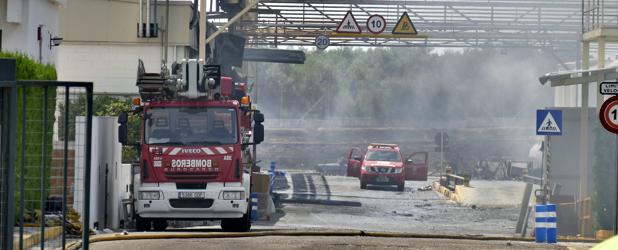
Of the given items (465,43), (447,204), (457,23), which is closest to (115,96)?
(447,204)

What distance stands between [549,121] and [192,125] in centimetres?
925

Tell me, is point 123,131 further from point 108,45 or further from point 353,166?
point 353,166

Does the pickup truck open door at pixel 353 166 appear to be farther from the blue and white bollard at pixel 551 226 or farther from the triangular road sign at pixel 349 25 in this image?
the blue and white bollard at pixel 551 226

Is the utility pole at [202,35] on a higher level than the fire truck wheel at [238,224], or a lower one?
higher

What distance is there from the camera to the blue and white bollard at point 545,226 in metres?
20.3

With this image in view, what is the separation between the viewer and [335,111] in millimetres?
97875

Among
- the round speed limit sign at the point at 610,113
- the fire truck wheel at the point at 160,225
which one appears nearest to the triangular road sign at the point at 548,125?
the round speed limit sign at the point at 610,113

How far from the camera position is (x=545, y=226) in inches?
803

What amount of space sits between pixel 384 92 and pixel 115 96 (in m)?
59.3

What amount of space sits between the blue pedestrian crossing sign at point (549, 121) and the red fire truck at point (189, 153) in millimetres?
8174

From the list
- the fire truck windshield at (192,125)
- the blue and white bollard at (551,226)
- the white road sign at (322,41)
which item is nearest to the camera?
the fire truck windshield at (192,125)

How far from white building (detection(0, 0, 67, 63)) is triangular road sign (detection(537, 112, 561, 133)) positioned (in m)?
10.9

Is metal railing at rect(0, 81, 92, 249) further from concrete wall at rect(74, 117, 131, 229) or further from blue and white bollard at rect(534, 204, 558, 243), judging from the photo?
blue and white bollard at rect(534, 204, 558, 243)

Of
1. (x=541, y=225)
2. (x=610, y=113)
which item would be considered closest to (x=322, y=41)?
(x=541, y=225)
